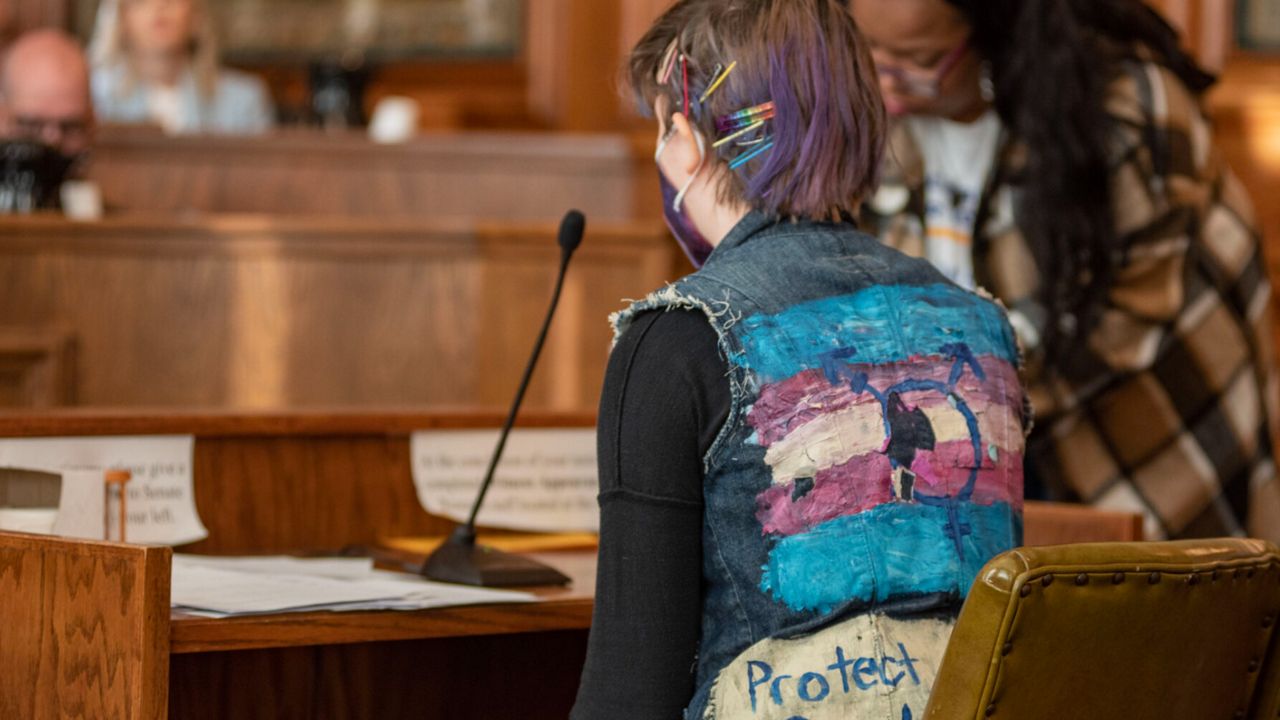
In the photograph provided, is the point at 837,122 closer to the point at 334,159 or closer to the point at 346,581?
the point at 346,581

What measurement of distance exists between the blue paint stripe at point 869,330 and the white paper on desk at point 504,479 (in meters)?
0.77

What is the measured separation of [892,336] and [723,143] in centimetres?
19

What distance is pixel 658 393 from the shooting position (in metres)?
1.17

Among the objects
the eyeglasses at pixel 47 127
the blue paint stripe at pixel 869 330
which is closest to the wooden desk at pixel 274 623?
the blue paint stripe at pixel 869 330

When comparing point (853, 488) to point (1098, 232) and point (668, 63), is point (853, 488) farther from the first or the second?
point (1098, 232)

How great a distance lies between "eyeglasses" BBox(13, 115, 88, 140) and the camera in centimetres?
311

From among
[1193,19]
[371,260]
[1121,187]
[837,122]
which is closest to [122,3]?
[371,260]

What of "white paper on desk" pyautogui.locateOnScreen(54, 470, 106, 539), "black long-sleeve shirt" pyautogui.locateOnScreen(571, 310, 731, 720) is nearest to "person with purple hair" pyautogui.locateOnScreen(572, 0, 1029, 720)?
"black long-sleeve shirt" pyautogui.locateOnScreen(571, 310, 731, 720)

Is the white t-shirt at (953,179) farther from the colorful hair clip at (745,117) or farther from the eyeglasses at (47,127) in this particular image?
the eyeglasses at (47,127)

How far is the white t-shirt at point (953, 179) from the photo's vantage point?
95.0 inches

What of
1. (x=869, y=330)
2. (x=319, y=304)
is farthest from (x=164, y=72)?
(x=869, y=330)

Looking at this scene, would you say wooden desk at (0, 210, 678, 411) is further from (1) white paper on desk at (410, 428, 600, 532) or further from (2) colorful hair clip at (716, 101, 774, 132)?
(2) colorful hair clip at (716, 101, 774, 132)

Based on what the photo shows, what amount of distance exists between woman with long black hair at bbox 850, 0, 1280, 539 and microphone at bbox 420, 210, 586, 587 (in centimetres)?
81

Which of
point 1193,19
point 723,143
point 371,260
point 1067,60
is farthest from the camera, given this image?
point 1193,19
